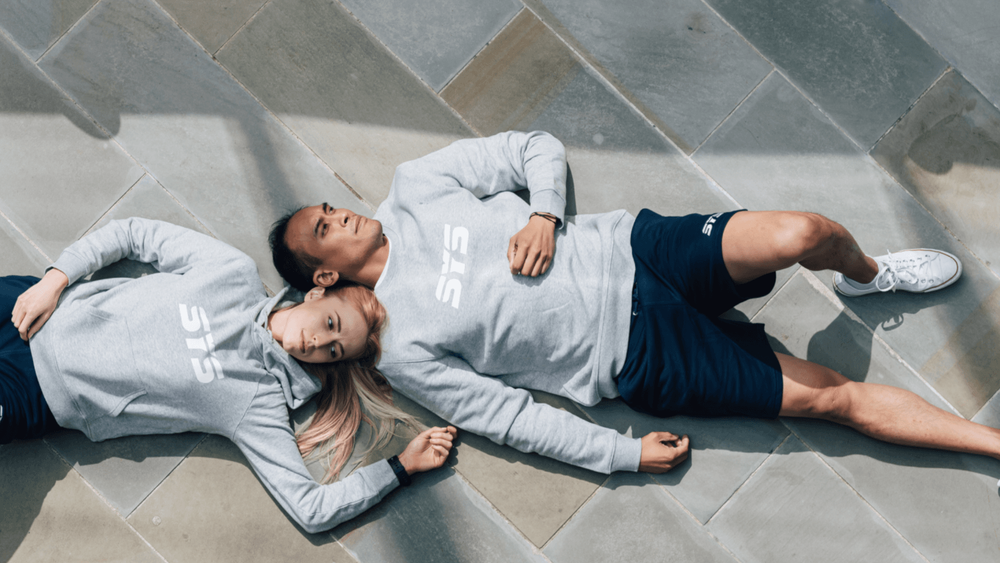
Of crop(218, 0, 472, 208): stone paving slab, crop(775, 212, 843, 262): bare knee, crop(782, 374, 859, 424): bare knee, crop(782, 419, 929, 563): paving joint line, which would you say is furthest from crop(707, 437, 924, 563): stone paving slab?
crop(218, 0, 472, 208): stone paving slab

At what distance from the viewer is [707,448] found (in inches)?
99.4

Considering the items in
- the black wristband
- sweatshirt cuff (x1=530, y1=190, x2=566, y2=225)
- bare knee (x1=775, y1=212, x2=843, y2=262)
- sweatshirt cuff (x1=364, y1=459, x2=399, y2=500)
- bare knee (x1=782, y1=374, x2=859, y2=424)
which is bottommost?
sweatshirt cuff (x1=364, y1=459, x2=399, y2=500)

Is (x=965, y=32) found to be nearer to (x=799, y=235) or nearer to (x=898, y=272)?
(x=898, y=272)

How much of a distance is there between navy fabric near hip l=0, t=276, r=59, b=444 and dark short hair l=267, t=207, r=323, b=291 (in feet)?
3.49

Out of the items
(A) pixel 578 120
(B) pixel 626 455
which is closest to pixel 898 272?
(B) pixel 626 455

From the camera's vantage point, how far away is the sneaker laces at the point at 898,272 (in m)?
2.51

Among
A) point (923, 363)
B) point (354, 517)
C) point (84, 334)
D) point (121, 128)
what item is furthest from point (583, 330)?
point (121, 128)

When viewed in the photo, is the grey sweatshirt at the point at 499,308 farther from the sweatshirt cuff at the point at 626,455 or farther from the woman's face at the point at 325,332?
the woman's face at the point at 325,332

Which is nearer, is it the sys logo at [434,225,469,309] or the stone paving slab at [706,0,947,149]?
the sys logo at [434,225,469,309]

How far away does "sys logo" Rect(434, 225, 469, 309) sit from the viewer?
2275mm

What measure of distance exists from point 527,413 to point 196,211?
68.3 inches

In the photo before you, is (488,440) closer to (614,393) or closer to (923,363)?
(614,393)

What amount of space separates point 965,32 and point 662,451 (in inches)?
94.2

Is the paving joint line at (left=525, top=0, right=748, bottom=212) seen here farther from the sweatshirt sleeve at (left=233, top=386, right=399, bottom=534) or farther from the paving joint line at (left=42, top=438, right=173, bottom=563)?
the paving joint line at (left=42, top=438, right=173, bottom=563)
